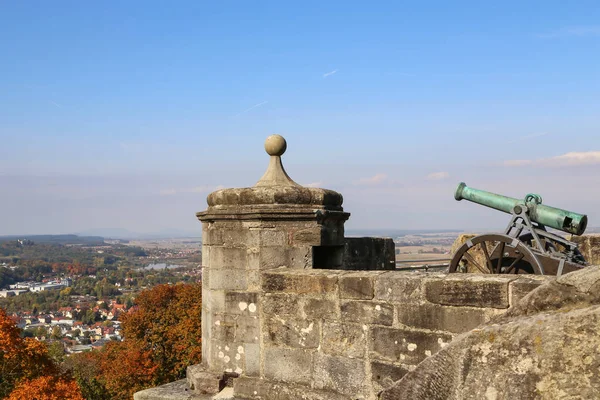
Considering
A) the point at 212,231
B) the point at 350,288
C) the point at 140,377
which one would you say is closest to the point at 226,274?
the point at 212,231

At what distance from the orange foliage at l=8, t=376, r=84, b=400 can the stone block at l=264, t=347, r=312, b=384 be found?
1654 centimetres

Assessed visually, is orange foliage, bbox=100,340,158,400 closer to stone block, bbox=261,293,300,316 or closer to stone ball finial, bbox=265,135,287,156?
stone ball finial, bbox=265,135,287,156

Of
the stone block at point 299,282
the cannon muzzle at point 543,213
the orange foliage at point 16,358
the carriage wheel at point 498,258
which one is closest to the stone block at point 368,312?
the stone block at point 299,282

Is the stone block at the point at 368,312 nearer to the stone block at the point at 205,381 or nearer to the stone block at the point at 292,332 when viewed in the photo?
the stone block at the point at 292,332

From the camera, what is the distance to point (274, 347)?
4590mm

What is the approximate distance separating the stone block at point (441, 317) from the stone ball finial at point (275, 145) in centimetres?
199

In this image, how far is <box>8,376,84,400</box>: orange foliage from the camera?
Answer: 61.6 feet

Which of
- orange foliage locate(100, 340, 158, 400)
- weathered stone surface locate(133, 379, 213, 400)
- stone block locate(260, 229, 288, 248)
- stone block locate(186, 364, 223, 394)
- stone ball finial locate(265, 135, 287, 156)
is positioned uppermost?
stone ball finial locate(265, 135, 287, 156)

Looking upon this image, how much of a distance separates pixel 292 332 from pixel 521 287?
5.79 feet

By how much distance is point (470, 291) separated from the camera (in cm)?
359

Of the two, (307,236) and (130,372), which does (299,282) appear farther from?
(130,372)

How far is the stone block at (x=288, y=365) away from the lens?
14.5ft

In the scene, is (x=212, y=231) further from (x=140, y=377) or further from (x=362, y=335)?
(x=140, y=377)

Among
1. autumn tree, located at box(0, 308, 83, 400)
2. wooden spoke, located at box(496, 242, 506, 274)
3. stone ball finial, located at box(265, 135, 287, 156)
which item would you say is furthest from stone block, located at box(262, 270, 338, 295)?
autumn tree, located at box(0, 308, 83, 400)
